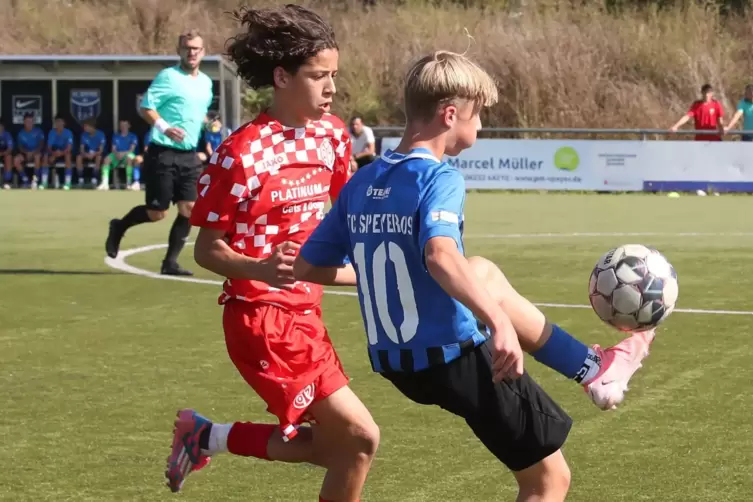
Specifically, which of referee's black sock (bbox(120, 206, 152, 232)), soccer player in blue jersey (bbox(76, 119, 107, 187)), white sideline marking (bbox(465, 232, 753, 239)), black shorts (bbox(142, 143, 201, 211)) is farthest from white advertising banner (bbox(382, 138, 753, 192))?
black shorts (bbox(142, 143, 201, 211))

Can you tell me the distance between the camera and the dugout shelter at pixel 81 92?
32.0 meters

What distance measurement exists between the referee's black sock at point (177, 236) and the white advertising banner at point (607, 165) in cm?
1323

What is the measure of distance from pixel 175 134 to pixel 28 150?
21.0 metres

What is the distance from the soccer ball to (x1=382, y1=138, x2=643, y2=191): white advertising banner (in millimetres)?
20808

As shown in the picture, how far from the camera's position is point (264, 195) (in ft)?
14.7

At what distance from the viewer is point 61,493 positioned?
4949mm

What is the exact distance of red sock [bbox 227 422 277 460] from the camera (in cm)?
467

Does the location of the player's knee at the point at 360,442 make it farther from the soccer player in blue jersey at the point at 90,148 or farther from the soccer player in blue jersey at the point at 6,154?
the soccer player in blue jersey at the point at 6,154

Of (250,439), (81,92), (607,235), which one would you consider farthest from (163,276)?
(81,92)

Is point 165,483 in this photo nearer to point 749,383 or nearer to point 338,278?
point 338,278

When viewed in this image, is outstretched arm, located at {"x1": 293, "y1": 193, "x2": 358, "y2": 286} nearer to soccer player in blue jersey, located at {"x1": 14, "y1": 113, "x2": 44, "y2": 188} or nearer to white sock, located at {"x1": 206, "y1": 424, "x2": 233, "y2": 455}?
white sock, located at {"x1": 206, "y1": 424, "x2": 233, "y2": 455}

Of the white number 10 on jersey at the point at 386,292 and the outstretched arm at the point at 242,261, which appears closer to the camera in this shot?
the white number 10 on jersey at the point at 386,292

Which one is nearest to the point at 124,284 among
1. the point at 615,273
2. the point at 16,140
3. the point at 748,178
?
the point at 615,273

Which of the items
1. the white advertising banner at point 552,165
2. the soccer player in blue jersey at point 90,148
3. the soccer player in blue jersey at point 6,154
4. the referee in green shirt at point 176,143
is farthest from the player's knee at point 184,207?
the soccer player in blue jersey at point 6,154
